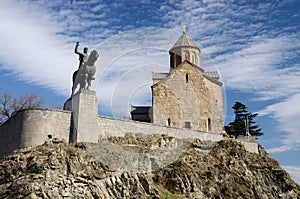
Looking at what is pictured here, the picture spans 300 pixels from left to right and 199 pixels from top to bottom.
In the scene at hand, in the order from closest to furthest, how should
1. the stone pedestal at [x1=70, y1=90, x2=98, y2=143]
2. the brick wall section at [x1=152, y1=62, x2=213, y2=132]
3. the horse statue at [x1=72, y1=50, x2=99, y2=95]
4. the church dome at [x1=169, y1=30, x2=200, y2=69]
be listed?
the stone pedestal at [x1=70, y1=90, x2=98, y2=143], the horse statue at [x1=72, y1=50, x2=99, y2=95], the brick wall section at [x1=152, y1=62, x2=213, y2=132], the church dome at [x1=169, y1=30, x2=200, y2=69]

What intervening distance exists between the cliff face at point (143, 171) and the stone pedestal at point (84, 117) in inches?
37.7

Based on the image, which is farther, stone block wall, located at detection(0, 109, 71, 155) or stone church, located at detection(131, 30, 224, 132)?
stone church, located at detection(131, 30, 224, 132)

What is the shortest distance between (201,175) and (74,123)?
935cm

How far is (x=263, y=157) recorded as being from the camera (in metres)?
31.3

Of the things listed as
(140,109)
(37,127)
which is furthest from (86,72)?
(140,109)

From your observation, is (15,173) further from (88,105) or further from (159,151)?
(159,151)

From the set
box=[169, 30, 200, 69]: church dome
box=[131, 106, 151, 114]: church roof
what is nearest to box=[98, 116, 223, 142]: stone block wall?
box=[131, 106, 151, 114]: church roof

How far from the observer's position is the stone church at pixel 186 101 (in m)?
34.0

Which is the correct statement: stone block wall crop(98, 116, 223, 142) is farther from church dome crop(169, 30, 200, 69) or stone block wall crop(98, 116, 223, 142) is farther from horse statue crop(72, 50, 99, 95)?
church dome crop(169, 30, 200, 69)

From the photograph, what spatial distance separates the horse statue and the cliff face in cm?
418

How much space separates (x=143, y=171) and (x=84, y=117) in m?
5.22

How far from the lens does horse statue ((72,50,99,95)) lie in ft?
77.6

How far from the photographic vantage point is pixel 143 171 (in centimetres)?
2383

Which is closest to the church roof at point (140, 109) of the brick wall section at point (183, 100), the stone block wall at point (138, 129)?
the brick wall section at point (183, 100)
